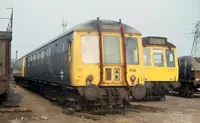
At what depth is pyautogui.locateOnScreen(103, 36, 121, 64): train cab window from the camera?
1062 centimetres

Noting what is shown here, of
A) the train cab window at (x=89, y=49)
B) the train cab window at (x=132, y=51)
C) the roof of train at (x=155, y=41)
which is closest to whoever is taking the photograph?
the train cab window at (x=89, y=49)

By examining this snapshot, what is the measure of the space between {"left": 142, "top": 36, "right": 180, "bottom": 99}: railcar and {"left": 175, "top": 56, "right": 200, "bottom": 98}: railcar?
8.15 ft

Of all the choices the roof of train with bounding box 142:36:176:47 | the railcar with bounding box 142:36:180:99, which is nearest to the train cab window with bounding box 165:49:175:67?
the railcar with bounding box 142:36:180:99

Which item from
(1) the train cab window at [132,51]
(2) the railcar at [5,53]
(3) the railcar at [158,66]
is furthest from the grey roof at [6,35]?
(3) the railcar at [158,66]

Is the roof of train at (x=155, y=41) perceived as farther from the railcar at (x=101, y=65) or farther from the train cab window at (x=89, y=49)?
the train cab window at (x=89, y=49)

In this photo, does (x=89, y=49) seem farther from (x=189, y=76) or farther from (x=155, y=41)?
(x=189, y=76)

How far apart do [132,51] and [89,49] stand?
166cm

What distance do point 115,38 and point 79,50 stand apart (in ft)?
4.68

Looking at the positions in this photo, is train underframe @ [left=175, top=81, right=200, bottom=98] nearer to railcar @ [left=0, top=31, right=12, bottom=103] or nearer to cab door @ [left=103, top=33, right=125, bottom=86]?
cab door @ [left=103, top=33, right=125, bottom=86]

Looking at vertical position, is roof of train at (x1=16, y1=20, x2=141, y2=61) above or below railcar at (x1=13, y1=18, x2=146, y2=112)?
above

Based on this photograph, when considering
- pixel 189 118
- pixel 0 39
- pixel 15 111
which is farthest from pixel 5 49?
pixel 189 118

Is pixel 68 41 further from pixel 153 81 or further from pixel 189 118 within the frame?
pixel 153 81

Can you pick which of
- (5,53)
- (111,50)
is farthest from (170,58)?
(5,53)

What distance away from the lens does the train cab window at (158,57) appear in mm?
16734
